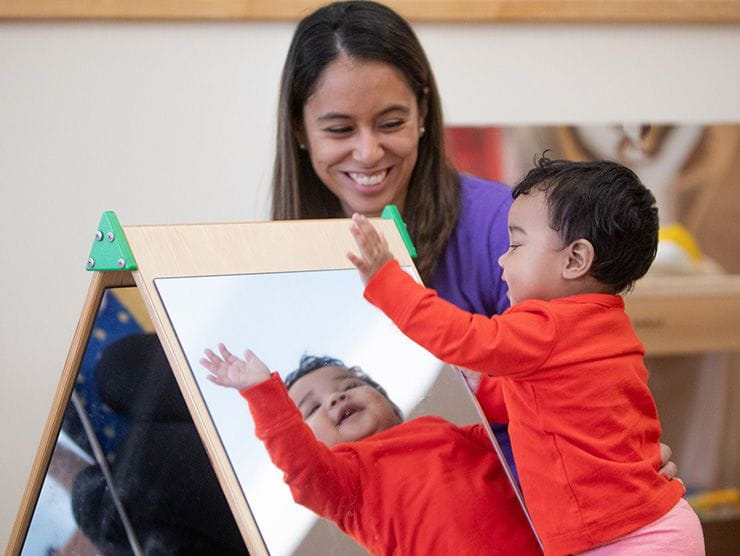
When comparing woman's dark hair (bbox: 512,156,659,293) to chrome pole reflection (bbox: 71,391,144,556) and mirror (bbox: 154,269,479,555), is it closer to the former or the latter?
mirror (bbox: 154,269,479,555)

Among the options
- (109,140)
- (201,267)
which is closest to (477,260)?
(201,267)

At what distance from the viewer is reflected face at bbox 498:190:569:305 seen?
109 cm

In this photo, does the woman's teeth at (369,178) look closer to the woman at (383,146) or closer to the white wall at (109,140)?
the woman at (383,146)

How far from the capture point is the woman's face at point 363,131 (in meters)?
1.42

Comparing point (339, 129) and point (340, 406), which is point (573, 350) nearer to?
point (340, 406)

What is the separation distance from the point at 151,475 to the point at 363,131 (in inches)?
21.3

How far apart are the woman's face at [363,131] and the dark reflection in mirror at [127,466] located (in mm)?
402

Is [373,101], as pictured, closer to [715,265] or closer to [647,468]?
[647,468]

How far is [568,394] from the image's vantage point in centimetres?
105

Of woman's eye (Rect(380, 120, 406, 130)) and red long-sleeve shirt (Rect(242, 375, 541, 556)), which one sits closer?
red long-sleeve shirt (Rect(242, 375, 541, 556))

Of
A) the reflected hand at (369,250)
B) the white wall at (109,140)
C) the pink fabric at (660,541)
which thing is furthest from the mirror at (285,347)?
the white wall at (109,140)

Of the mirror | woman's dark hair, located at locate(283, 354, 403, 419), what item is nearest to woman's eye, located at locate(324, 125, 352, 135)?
the mirror

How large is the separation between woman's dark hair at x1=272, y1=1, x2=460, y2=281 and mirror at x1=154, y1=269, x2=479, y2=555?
0.27m

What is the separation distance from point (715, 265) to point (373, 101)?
1.08 metres
